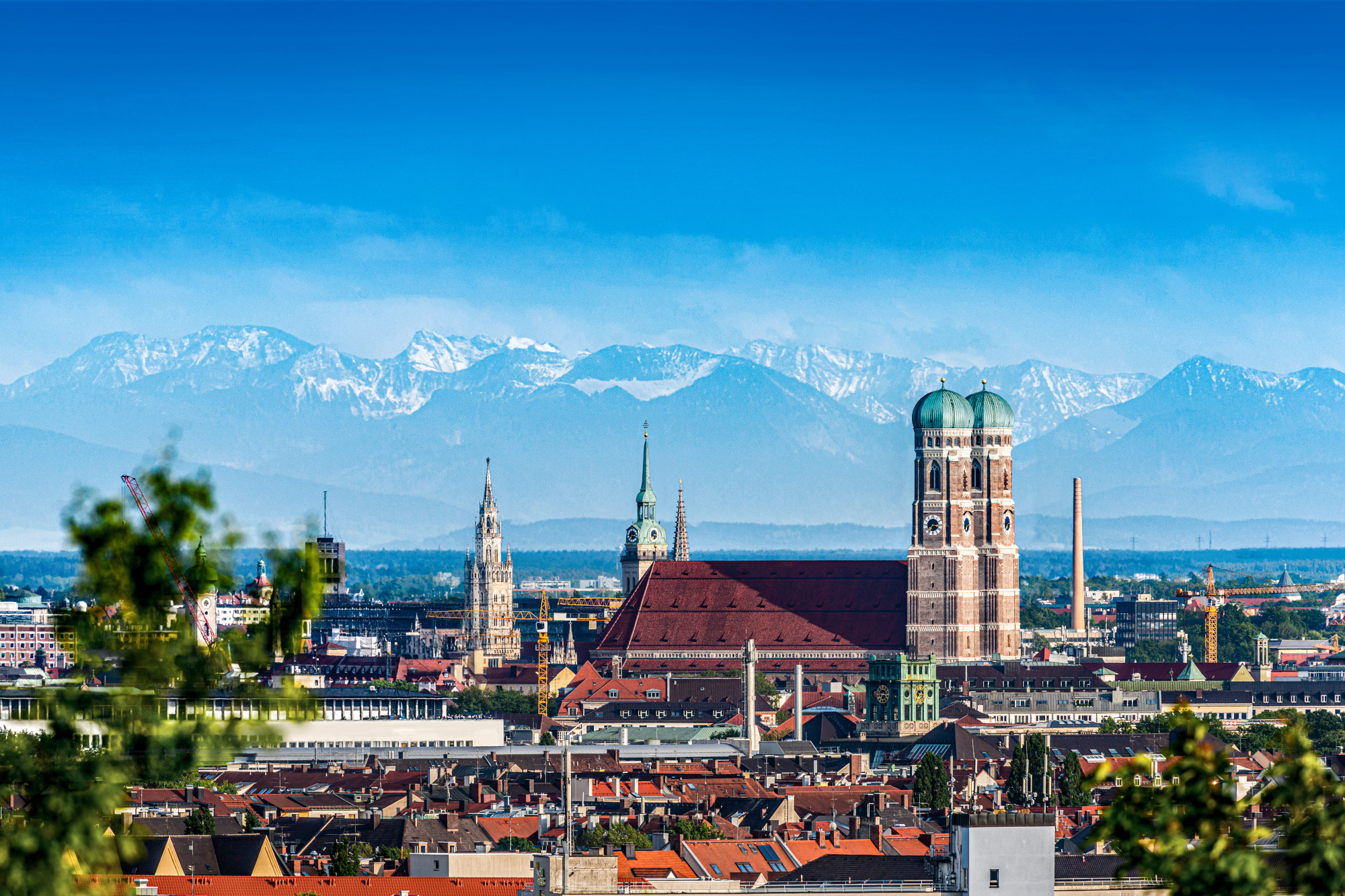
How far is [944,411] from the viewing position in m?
199

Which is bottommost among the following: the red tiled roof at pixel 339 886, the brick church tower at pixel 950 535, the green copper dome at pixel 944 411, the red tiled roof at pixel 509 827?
the red tiled roof at pixel 339 886

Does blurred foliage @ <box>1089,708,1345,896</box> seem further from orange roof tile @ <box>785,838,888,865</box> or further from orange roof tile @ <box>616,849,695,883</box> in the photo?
orange roof tile @ <box>785,838,888,865</box>

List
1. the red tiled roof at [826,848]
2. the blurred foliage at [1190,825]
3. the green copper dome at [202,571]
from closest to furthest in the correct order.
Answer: the blurred foliage at [1190,825]
the green copper dome at [202,571]
the red tiled roof at [826,848]

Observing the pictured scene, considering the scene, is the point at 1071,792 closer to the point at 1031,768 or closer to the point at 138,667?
the point at 1031,768

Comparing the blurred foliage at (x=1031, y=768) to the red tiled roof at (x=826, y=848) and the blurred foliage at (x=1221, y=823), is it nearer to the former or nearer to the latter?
the red tiled roof at (x=826, y=848)

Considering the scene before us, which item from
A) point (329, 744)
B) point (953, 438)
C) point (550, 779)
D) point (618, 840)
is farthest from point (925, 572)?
point (618, 840)

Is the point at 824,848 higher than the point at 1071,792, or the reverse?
the point at 1071,792

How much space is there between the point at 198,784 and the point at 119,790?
3455 inches

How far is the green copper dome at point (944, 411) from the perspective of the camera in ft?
651

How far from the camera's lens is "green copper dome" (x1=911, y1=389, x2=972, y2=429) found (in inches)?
7815

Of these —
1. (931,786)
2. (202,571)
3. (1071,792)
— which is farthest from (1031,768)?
(202,571)

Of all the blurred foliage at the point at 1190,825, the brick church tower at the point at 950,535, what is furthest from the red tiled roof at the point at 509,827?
the brick church tower at the point at 950,535

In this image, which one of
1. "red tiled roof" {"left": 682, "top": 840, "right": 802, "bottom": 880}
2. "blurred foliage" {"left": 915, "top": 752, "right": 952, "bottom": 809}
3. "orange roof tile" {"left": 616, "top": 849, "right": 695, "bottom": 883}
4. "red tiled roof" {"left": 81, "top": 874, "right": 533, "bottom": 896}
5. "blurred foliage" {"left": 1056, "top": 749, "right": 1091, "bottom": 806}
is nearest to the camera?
"red tiled roof" {"left": 81, "top": 874, "right": 533, "bottom": 896}

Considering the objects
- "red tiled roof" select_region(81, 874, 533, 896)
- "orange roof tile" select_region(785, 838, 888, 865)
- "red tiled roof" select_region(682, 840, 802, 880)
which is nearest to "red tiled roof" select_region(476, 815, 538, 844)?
"orange roof tile" select_region(785, 838, 888, 865)
